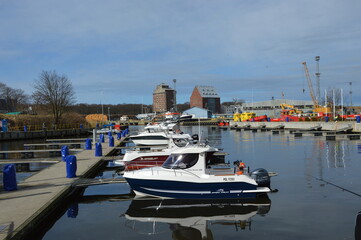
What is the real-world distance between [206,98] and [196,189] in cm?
16668

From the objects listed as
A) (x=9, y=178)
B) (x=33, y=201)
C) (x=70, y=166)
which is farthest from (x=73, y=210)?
(x=70, y=166)

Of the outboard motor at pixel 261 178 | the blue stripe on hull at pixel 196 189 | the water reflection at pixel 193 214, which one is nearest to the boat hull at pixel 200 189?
the blue stripe on hull at pixel 196 189

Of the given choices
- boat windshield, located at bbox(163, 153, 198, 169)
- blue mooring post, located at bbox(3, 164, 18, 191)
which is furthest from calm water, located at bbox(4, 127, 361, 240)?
blue mooring post, located at bbox(3, 164, 18, 191)

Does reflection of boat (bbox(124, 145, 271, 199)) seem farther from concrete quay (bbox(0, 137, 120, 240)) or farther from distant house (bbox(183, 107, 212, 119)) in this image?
distant house (bbox(183, 107, 212, 119))

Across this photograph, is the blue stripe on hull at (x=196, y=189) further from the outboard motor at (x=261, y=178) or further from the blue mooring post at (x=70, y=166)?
the blue mooring post at (x=70, y=166)

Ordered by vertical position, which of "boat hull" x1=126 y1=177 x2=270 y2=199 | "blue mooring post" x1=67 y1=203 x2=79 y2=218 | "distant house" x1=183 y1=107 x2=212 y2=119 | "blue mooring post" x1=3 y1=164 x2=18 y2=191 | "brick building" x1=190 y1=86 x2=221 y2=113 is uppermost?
"brick building" x1=190 y1=86 x2=221 y2=113

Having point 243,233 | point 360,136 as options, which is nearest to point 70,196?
point 243,233

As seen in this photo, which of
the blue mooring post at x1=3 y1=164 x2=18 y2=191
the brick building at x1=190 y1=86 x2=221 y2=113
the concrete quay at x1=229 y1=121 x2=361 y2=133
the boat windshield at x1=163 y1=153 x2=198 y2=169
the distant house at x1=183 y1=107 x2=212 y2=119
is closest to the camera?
the blue mooring post at x1=3 y1=164 x2=18 y2=191

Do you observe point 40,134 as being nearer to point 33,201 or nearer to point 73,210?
point 73,210

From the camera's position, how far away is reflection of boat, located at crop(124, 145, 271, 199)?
552 inches

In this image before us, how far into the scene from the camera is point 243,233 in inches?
435

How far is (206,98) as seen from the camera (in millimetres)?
179500

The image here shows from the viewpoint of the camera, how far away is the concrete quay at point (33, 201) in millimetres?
9703

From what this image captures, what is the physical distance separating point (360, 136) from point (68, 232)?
145 ft
